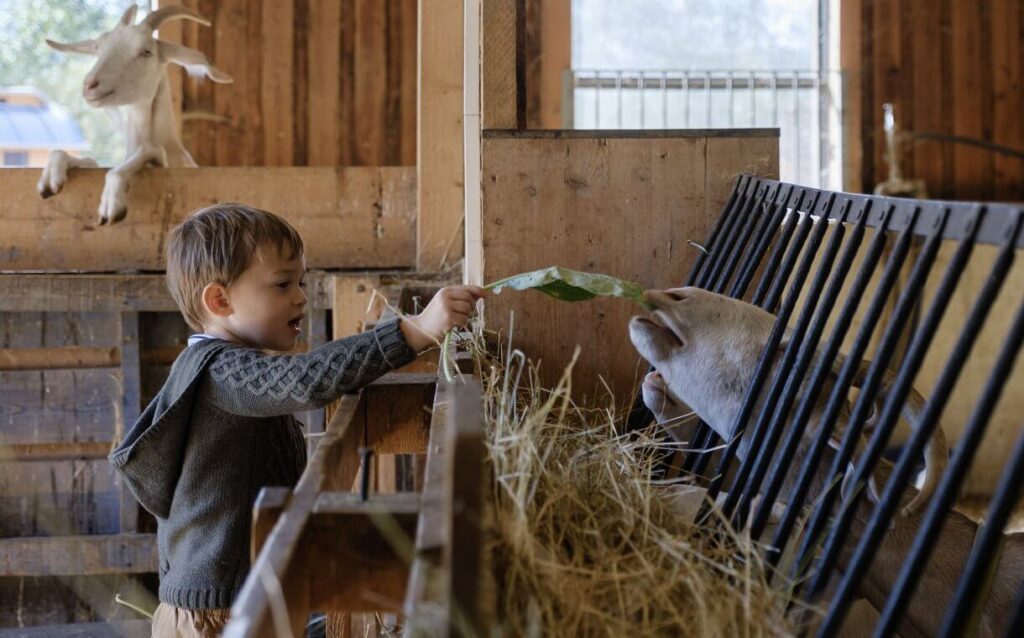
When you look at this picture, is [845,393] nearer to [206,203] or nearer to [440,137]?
[440,137]

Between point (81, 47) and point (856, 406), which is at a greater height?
point (81, 47)

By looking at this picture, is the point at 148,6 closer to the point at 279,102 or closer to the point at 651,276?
the point at 279,102

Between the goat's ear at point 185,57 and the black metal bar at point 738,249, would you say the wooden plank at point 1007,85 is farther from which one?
→ the black metal bar at point 738,249

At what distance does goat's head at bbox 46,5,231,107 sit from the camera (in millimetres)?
5055

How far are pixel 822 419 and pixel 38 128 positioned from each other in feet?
28.0

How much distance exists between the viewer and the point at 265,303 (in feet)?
6.75

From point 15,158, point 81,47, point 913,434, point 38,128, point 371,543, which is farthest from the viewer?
point 38,128

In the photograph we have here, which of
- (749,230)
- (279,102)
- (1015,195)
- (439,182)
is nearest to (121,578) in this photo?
(439,182)

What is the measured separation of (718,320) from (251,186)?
3023mm

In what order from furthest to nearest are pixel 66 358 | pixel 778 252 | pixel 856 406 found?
1. pixel 66 358
2. pixel 778 252
3. pixel 856 406

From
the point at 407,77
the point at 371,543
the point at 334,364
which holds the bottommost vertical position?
the point at 371,543

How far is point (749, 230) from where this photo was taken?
7.71 feet

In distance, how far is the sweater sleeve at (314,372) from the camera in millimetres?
1773

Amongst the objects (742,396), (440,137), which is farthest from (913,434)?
(440,137)
